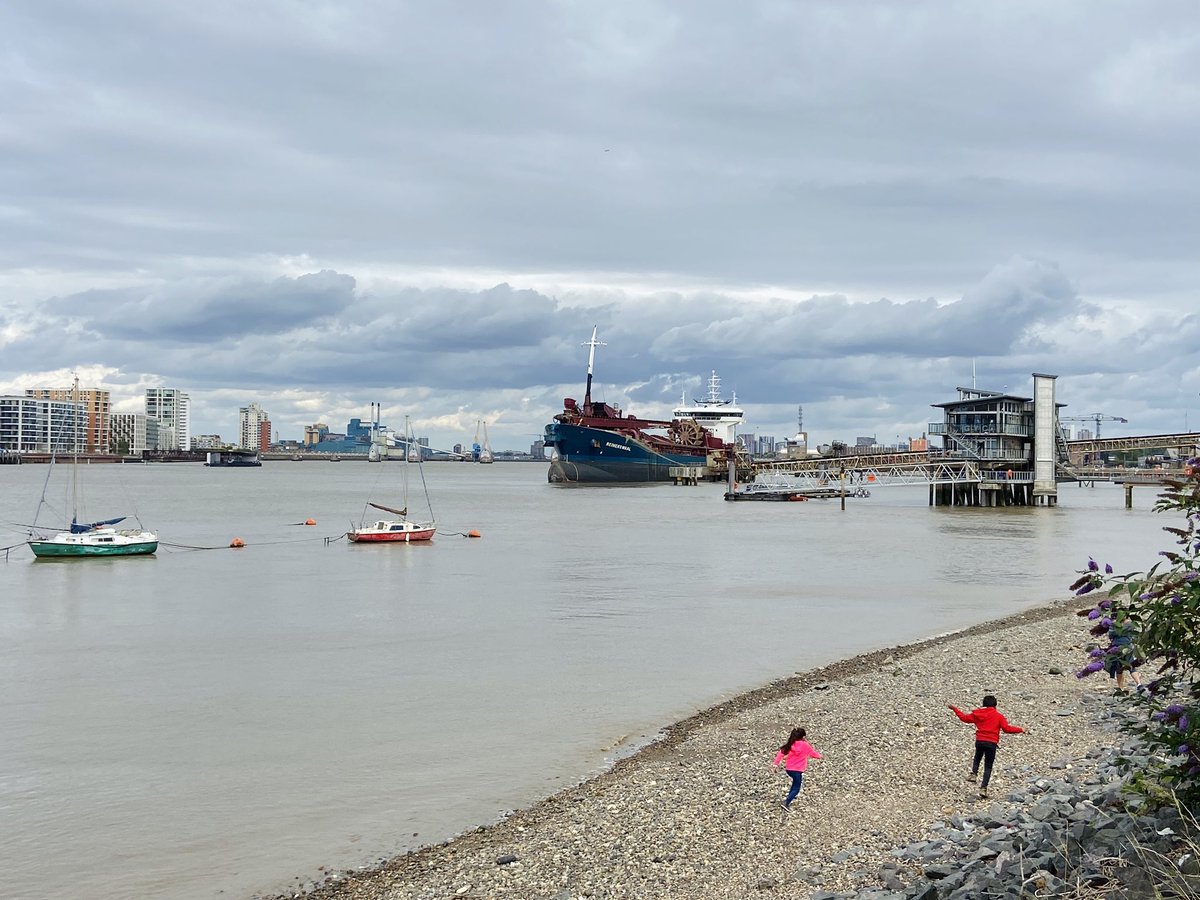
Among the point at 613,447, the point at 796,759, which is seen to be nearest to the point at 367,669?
the point at 796,759

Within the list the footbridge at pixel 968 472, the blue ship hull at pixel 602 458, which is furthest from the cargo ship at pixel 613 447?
the footbridge at pixel 968 472

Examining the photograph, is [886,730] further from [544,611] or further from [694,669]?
[544,611]

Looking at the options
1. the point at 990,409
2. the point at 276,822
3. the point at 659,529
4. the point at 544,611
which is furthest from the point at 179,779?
the point at 990,409

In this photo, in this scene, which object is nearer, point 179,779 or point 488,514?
point 179,779

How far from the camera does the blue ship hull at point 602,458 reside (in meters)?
148

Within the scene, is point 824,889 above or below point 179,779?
above

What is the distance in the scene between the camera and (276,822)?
1352 centimetres

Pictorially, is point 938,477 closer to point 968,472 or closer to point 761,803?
point 968,472

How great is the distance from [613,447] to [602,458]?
2370 mm

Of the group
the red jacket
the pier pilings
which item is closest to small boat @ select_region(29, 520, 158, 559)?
the red jacket

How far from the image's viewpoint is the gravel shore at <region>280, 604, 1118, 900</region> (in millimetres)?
10266

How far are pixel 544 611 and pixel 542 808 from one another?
19.3 meters

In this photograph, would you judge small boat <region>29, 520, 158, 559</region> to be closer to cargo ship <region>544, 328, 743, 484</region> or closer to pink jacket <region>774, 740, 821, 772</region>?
pink jacket <region>774, 740, 821, 772</region>

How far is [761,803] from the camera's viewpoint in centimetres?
1241
